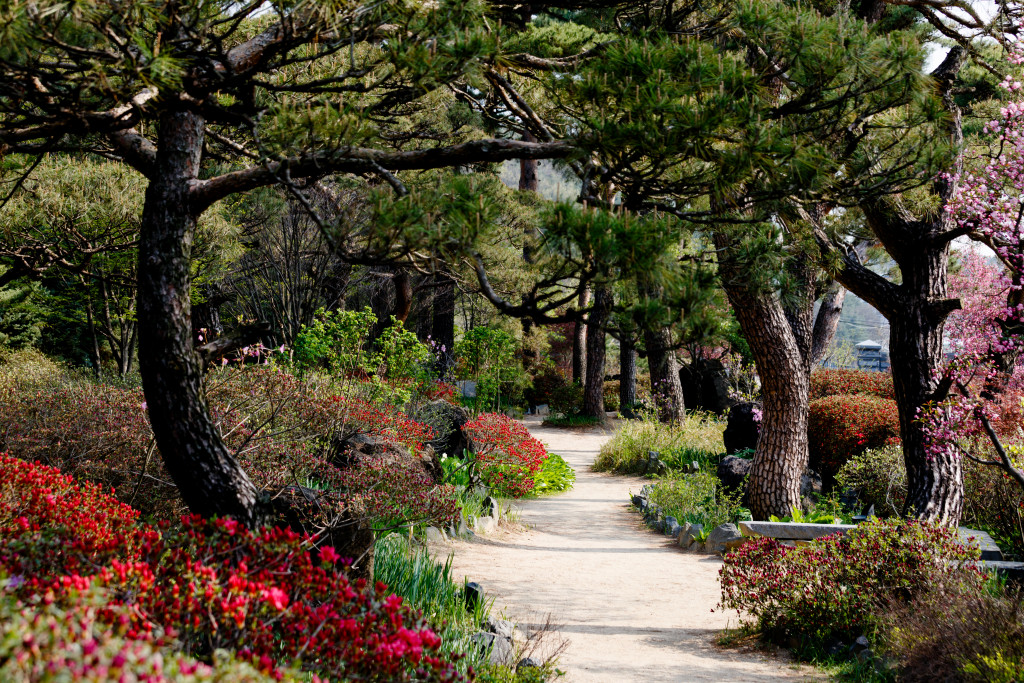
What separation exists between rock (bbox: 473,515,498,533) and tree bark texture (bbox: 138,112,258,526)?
13.5 feet

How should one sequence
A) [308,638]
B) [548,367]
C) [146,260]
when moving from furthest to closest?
[548,367]
[146,260]
[308,638]

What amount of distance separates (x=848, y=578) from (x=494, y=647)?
7.35ft

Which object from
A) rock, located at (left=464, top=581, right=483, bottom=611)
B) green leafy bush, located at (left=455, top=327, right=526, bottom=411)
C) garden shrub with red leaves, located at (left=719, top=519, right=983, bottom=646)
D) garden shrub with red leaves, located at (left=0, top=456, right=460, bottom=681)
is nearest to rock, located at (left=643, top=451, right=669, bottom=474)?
green leafy bush, located at (left=455, top=327, right=526, bottom=411)

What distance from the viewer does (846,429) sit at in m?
9.00

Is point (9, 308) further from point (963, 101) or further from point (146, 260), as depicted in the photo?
point (963, 101)

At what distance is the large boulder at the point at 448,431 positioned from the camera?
353 inches

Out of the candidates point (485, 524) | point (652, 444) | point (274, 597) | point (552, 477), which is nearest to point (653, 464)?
point (652, 444)

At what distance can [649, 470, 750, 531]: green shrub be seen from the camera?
7598 millimetres

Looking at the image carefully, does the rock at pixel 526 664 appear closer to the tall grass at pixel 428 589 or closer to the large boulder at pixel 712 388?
the tall grass at pixel 428 589

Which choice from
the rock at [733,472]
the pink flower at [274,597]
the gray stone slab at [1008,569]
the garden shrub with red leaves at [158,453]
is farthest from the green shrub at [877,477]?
the pink flower at [274,597]

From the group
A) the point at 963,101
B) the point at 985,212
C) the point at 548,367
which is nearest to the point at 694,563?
the point at 985,212

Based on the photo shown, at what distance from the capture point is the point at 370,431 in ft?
22.5

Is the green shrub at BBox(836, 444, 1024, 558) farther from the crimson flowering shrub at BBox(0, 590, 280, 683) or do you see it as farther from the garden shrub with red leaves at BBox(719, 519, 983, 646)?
the crimson flowering shrub at BBox(0, 590, 280, 683)

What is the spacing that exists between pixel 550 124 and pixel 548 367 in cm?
1709
